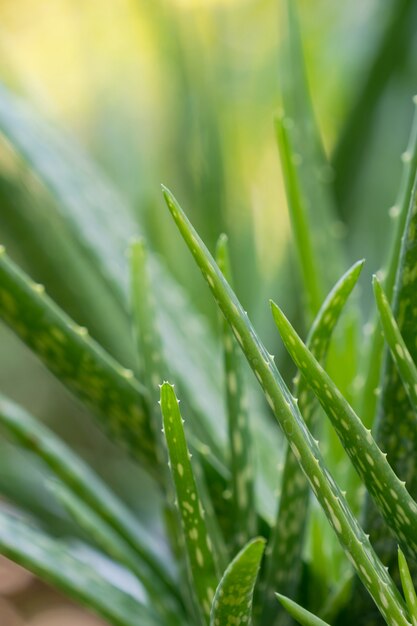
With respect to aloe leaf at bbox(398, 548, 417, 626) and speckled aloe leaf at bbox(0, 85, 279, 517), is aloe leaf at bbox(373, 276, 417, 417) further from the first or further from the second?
speckled aloe leaf at bbox(0, 85, 279, 517)

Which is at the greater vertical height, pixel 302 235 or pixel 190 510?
pixel 302 235

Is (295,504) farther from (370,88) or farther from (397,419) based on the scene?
(370,88)

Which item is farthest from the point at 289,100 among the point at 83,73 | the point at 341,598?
the point at 83,73

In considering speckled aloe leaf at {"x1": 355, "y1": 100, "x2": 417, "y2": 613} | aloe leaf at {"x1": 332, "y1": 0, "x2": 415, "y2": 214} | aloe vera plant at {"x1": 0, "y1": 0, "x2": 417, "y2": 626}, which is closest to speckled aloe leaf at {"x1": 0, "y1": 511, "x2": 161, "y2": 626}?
aloe vera plant at {"x1": 0, "y1": 0, "x2": 417, "y2": 626}

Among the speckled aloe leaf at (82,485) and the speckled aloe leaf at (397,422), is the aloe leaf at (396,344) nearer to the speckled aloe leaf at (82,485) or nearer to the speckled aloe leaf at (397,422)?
the speckled aloe leaf at (397,422)

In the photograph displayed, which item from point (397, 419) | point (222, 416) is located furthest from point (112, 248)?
point (397, 419)

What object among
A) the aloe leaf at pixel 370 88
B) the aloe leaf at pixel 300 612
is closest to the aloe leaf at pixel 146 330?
the aloe leaf at pixel 300 612
